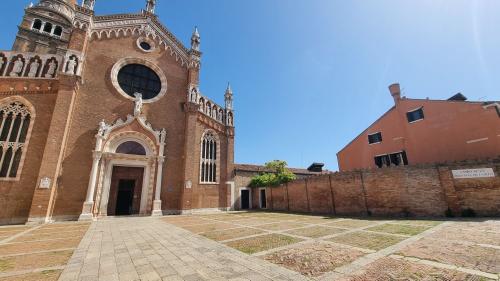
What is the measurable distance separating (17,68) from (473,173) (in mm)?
29463

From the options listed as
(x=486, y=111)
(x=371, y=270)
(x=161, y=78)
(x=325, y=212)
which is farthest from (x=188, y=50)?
(x=486, y=111)

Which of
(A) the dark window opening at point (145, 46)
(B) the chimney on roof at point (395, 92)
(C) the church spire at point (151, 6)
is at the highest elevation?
(C) the church spire at point (151, 6)

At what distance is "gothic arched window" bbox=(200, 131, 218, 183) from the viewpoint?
20.5 m

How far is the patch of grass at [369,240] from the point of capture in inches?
232

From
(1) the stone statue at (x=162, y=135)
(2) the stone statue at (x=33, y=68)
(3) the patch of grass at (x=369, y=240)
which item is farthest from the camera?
(1) the stone statue at (x=162, y=135)

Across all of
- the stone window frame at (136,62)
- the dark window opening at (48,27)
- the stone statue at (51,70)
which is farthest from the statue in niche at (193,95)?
the dark window opening at (48,27)

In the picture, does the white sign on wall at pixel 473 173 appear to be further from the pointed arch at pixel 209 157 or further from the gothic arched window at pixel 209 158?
the gothic arched window at pixel 209 158

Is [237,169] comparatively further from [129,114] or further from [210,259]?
[210,259]

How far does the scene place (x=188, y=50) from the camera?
912 inches

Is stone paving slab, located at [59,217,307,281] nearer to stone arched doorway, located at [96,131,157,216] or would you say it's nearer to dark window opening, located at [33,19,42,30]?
stone arched doorway, located at [96,131,157,216]

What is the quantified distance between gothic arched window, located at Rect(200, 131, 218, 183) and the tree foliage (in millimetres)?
5601

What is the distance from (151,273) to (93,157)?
15.2 metres

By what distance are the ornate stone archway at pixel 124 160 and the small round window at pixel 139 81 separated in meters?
1.43

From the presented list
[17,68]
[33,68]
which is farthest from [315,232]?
[17,68]
